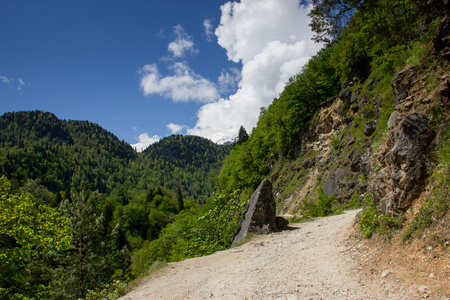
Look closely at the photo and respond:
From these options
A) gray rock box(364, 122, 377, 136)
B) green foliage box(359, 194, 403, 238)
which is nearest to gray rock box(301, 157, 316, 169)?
gray rock box(364, 122, 377, 136)

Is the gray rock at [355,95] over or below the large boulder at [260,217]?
over

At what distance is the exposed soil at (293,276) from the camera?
403 centimetres

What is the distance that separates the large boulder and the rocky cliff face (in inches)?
191

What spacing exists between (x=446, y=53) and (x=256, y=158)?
32647 mm

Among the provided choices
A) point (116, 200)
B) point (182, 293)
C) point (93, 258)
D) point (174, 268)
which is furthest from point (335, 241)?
point (116, 200)

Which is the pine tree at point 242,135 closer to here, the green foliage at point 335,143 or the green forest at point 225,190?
the green forest at point 225,190

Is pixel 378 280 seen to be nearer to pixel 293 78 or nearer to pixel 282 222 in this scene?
pixel 282 222

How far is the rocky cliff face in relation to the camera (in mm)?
5395

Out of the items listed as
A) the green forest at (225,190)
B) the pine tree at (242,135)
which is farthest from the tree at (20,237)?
the pine tree at (242,135)

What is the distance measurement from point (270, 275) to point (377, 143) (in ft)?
17.5

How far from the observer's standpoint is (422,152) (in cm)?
530

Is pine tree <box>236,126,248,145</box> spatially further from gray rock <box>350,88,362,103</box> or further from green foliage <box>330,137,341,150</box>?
gray rock <box>350,88,362,103</box>

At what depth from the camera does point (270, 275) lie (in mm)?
5895

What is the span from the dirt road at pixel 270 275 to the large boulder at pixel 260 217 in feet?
6.85
